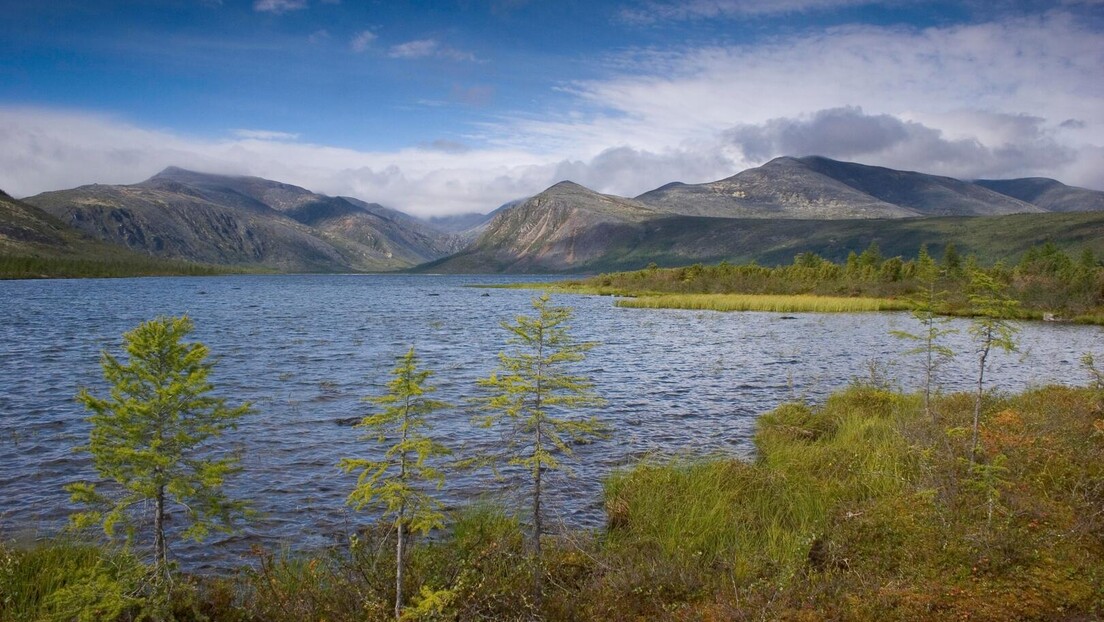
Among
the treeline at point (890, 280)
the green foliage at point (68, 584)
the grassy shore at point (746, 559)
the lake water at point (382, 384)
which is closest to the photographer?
the green foliage at point (68, 584)

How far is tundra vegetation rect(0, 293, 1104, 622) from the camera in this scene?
8812 mm

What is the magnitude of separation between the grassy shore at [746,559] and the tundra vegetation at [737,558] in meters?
0.04

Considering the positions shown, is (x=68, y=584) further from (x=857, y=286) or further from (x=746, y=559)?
(x=857, y=286)

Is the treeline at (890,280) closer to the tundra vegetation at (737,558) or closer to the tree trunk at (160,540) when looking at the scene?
the tundra vegetation at (737,558)

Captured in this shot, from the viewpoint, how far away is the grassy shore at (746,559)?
28.9ft

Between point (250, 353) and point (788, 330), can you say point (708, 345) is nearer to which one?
point (788, 330)

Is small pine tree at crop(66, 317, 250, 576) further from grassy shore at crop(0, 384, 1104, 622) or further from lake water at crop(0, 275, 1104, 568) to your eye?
lake water at crop(0, 275, 1104, 568)

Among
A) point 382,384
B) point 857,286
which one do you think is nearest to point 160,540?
point 382,384

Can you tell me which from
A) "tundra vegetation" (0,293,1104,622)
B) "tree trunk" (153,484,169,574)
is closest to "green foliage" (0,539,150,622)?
"tundra vegetation" (0,293,1104,622)

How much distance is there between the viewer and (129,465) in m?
8.30

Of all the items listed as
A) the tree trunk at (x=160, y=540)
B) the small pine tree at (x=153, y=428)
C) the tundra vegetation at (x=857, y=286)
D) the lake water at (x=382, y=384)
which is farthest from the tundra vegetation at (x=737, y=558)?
the tundra vegetation at (x=857, y=286)

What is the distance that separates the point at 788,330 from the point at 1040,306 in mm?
53003

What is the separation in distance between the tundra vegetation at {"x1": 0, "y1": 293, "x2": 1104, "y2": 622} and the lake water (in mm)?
1908

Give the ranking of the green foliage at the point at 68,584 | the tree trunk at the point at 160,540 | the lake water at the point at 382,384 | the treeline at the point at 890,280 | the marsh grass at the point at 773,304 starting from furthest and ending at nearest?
the treeline at the point at 890,280 → the marsh grass at the point at 773,304 → the lake water at the point at 382,384 → the tree trunk at the point at 160,540 → the green foliage at the point at 68,584
